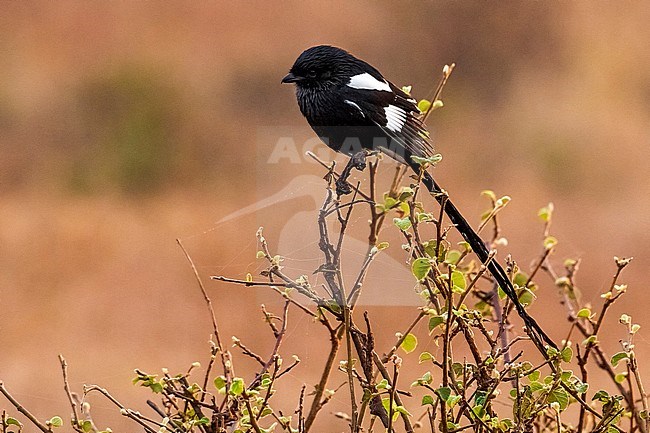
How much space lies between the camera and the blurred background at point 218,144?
410cm

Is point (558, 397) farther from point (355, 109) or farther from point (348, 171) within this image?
point (355, 109)

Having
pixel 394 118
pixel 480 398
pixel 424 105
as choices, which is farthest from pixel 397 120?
pixel 480 398

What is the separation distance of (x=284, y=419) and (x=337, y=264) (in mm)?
204

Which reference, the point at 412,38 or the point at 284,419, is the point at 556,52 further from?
the point at 284,419

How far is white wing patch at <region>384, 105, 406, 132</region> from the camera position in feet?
5.01

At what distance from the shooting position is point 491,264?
128 centimetres

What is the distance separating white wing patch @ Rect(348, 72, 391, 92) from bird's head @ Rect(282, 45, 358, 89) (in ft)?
0.05

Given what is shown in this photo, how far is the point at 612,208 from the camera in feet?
17.0

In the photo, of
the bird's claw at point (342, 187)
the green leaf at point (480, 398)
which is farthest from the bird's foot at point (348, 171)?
the green leaf at point (480, 398)

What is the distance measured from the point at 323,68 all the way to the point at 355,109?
11 centimetres

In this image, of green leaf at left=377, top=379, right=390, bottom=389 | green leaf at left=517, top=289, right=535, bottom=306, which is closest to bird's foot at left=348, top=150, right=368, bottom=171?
green leaf at left=517, top=289, right=535, bottom=306

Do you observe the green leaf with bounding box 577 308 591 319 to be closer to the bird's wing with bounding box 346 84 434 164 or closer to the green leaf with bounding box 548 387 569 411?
the green leaf with bounding box 548 387 569 411

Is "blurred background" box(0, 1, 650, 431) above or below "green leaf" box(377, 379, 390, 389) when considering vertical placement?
above

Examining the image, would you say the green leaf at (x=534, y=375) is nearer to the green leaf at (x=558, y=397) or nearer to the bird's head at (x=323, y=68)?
the green leaf at (x=558, y=397)
